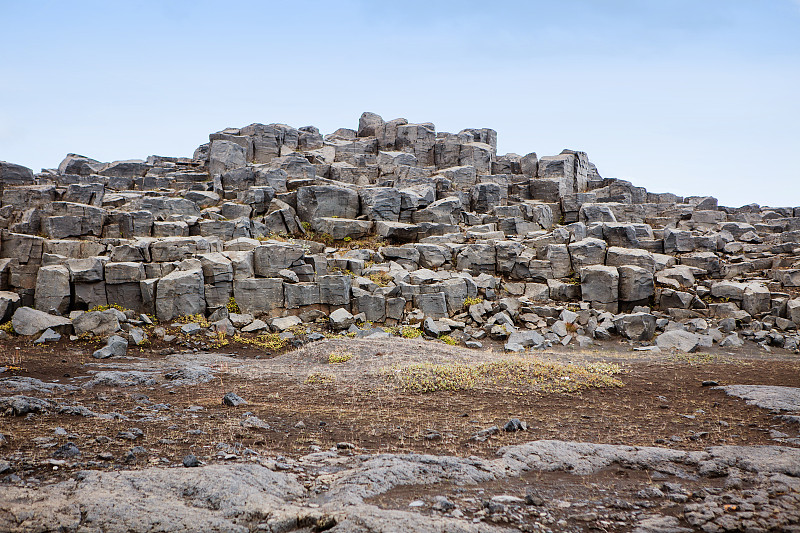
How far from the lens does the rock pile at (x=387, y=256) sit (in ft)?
80.2

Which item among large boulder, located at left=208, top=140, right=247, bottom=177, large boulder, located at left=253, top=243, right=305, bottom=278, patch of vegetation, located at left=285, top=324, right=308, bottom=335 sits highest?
large boulder, located at left=208, top=140, right=247, bottom=177

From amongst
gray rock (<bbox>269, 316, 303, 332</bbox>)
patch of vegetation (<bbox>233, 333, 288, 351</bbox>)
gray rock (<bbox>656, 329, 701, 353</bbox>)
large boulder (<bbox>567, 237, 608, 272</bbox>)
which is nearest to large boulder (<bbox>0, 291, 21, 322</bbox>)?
patch of vegetation (<bbox>233, 333, 288, 351</bbox>)

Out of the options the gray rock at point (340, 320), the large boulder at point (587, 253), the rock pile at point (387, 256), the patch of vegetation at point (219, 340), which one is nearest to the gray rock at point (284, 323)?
the rock pile at point (387, 256)

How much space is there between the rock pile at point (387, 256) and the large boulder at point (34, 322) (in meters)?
0.07

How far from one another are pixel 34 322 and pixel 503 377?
59.1ft

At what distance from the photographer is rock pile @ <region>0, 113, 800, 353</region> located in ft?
80.2

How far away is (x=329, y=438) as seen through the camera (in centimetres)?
1055

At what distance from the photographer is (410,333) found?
80.0 ft

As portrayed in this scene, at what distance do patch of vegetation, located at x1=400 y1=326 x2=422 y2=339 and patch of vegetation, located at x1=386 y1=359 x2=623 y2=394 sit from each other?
21.7ft

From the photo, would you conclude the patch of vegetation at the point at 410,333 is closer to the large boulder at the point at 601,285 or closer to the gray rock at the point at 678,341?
the large boulder at the point at 601,285

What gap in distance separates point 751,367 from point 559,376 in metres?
8.57

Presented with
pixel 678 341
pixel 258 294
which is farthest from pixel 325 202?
pixel 678 341

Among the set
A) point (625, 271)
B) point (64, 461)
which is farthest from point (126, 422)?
point (625, 271)

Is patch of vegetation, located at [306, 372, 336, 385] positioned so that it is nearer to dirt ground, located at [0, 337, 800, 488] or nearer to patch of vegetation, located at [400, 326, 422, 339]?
dirt ground, located at [0, 337, 800, 488]
